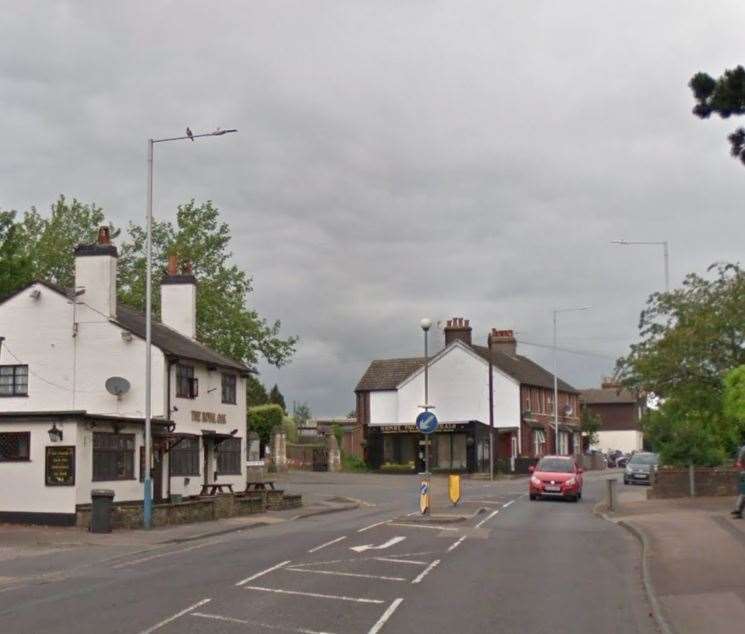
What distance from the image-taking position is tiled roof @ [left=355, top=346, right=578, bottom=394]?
246 ft

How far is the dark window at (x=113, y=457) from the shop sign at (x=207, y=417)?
6.01 m

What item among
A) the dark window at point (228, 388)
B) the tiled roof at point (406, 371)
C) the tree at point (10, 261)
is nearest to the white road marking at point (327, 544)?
the dark window at point (228, 388)

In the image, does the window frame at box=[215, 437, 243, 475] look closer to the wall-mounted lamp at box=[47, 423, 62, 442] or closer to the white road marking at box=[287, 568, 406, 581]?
the wall-mounted lamp at box=[47, 423, 62, 442]

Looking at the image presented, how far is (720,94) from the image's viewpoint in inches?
492

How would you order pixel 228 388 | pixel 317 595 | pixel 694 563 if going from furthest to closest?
pixel 228 388, pixel 694 563, pixel 317 595

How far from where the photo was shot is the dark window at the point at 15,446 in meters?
29.7

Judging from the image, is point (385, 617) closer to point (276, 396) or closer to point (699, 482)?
point (699, 482)

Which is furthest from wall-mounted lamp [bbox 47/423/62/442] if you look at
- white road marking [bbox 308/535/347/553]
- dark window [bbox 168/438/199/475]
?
white road marking [bbox 308/535/347/553]

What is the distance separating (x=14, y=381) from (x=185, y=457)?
628 cm

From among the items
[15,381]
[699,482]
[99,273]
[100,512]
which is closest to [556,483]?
[699,482]

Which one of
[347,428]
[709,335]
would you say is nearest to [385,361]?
[347,428]

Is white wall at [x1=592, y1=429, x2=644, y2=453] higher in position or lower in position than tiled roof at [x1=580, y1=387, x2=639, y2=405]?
lower

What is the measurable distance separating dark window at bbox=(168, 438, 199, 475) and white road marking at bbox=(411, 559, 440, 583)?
61.5 feet

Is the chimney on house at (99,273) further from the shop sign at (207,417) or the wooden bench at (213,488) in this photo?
the wooden bench at (213,488)
